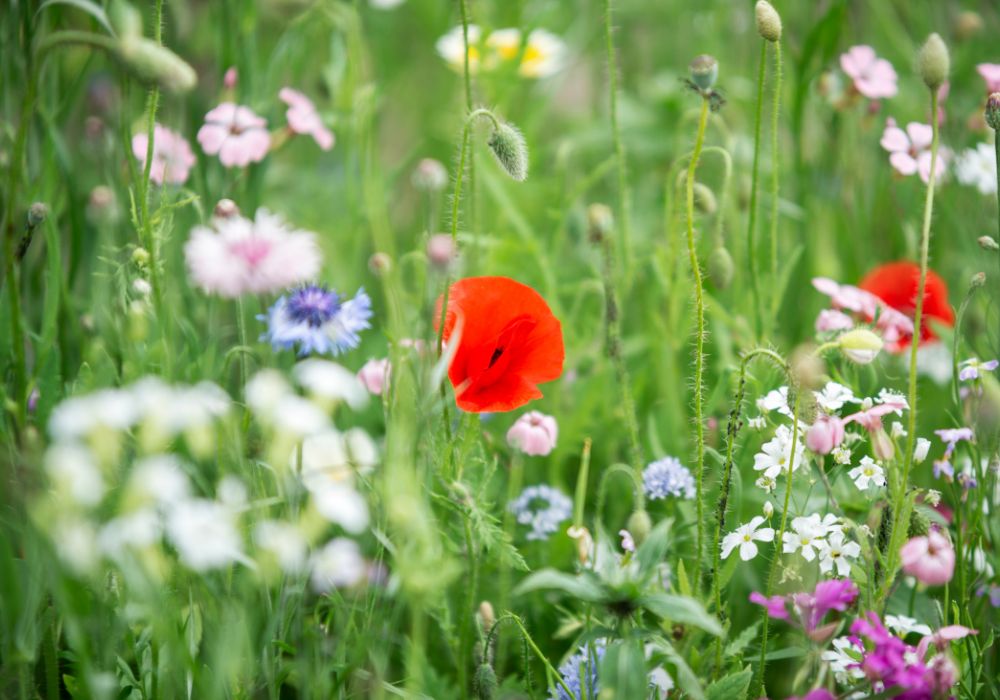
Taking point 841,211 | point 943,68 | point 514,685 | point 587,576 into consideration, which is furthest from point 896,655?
point 841,211

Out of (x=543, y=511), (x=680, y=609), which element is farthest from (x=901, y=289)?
(x=680, y=609)

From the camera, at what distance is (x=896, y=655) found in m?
0.89

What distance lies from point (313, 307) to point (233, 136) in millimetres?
486

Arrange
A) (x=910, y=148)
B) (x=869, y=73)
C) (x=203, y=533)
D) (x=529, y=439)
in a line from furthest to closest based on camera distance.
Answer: (x=869, y=73) → (x=910, y=148) → (x=529, y=439) → (x=203, y=533)

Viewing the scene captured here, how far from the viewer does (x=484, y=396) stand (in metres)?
1.11

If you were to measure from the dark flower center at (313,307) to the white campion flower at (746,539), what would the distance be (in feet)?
1.58

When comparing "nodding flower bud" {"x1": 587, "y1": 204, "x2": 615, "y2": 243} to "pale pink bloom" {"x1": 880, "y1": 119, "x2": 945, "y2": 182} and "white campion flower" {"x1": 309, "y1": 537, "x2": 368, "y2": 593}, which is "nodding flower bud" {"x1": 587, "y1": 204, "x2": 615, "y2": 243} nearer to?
"pale pink bloom" {"x1": 880, "y1": 119, "x2": 945, "y2": 182}

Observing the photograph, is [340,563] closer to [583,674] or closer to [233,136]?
[583,674]

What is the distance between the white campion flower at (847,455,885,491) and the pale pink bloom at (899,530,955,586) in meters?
0.16

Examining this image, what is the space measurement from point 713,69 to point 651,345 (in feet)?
2.16

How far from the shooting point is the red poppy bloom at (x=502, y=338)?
111 centimetres

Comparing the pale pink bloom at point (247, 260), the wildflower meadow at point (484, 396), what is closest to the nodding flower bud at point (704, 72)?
the wildflower meadow at point (484, 396)

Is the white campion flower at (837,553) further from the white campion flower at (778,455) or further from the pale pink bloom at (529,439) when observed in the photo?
the pale pink bloom at (529,439)

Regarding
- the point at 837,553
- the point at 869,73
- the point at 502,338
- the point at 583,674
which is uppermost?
the point at 869,73
